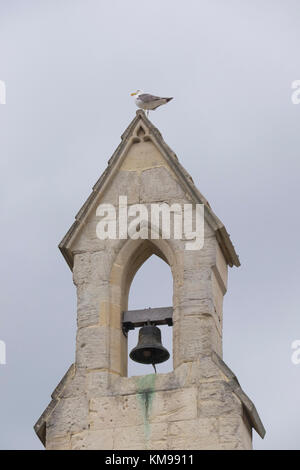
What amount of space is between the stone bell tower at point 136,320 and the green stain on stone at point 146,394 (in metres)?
0.01

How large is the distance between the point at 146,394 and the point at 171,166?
124 inches

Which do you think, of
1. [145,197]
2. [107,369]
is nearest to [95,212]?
[145,197]

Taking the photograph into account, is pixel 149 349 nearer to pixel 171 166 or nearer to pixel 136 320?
pixel 136 320

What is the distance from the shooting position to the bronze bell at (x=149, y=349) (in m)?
24.4

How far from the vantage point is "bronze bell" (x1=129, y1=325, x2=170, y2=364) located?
24.4 metres

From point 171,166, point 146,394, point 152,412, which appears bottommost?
point 152,412

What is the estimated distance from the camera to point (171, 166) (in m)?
25.2

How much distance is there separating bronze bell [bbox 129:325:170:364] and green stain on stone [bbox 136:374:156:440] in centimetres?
66

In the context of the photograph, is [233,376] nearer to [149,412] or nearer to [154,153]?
[149,412]

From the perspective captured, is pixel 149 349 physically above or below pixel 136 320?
below

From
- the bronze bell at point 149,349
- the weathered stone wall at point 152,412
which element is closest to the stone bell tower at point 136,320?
the weathered stone wall at point 152,412

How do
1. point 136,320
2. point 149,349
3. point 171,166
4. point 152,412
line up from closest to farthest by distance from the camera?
point 152,412, point 149,349, point 136,320, point 171,166

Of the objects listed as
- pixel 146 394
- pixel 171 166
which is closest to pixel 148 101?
pixel 171 166
